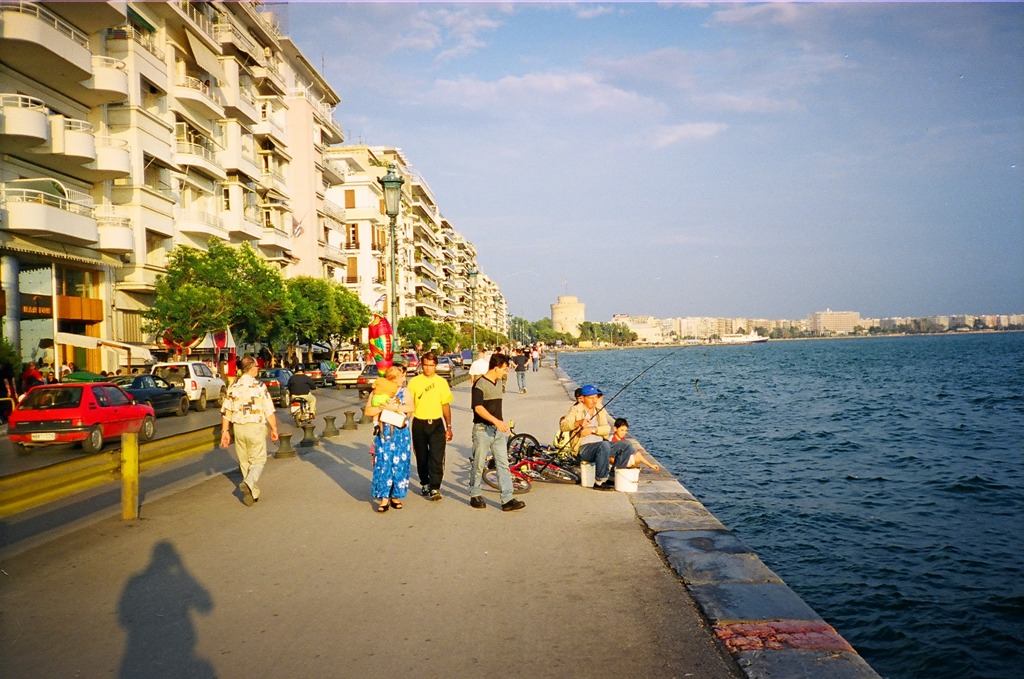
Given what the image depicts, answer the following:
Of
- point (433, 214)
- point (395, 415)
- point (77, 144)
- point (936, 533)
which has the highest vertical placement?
point (433, 214)

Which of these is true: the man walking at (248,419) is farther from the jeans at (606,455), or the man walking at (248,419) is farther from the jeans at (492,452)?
the jeans at (606,455)

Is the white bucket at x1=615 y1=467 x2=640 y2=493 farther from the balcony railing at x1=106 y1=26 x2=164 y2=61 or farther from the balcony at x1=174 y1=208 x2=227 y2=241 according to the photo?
the balcony at x1=174 y1=208 x2=227 y2=241

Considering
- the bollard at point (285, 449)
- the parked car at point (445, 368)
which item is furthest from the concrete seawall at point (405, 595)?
the parked car at point (445, 368)

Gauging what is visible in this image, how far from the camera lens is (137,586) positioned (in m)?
6.04

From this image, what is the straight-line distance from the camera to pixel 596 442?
10.6m

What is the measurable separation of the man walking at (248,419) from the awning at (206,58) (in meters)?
34.5

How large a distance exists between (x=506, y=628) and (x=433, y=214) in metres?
106

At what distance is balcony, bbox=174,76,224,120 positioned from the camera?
37.2 m

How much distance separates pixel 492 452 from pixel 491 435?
211mm

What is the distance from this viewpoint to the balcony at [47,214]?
79.8ft

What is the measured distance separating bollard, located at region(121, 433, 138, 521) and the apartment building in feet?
65.1

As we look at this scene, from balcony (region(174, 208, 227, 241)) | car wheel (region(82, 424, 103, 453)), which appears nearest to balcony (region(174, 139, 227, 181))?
balcony (region(174, 208, 227, 241))

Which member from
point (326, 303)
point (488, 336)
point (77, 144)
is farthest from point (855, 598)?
point (488, 336)

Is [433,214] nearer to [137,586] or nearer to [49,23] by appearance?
[49,23]
